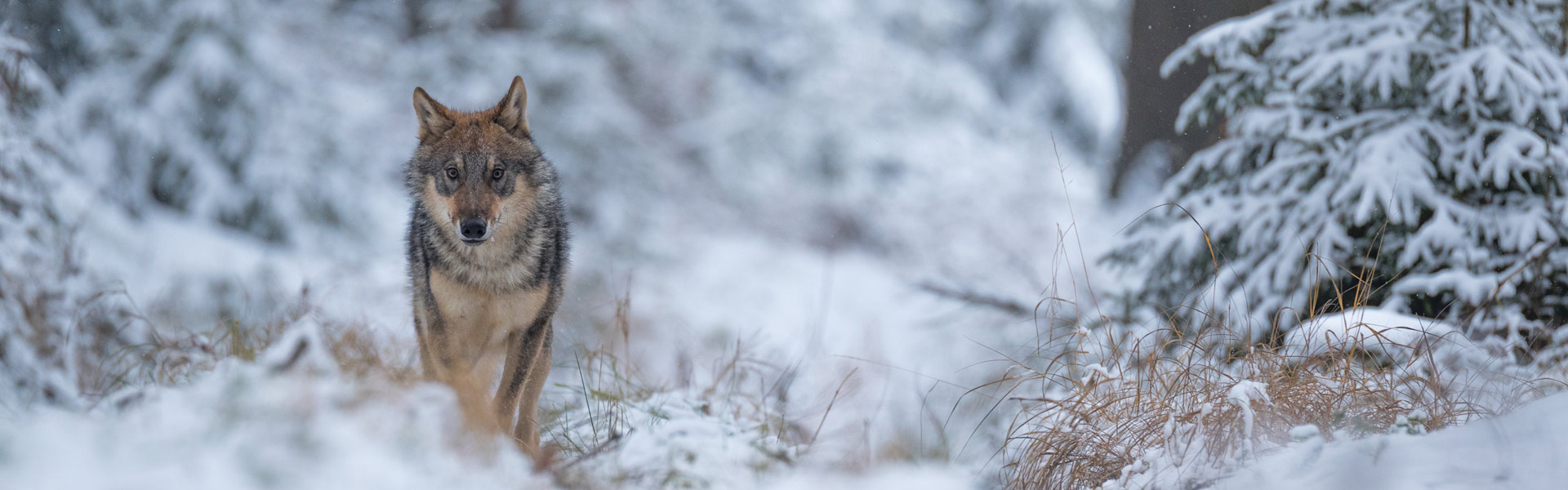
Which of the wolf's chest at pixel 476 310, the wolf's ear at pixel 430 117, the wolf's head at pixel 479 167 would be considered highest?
the wolf's ear at pixel 430 117

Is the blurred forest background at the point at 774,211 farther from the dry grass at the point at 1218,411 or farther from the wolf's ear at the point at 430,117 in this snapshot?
the wolf's ear at the point at 430,117

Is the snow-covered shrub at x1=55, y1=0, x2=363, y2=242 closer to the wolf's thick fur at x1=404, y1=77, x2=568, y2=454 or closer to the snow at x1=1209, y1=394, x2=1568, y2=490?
the wolf's thick fur at x1=404, y1=77, x2=568, y2=454

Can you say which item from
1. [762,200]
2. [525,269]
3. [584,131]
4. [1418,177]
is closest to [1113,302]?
[1418,177]

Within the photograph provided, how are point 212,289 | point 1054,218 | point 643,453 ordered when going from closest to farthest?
point 643,453, point 212,289, point 1054,218

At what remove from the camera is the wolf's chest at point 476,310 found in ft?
10.9

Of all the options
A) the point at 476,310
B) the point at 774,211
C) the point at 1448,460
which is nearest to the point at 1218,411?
the point at 1448,460

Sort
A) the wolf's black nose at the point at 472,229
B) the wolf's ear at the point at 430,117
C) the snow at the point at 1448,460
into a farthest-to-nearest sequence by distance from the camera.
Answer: the wolf's ear at the point at 430,117 < the wolf's black nose at the point at 472,229 < the snow at the point at 1448,460

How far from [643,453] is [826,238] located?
10783 mm

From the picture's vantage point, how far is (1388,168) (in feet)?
14.1

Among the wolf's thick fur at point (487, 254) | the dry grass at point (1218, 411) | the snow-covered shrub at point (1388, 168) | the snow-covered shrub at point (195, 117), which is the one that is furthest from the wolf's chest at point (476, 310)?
the snow-covered shrub at point (195, 117)

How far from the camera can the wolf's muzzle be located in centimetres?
302

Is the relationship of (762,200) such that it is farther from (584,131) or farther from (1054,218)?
(1054,218)

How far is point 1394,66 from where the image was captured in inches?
177

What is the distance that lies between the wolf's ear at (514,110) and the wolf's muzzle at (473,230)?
0.62m
